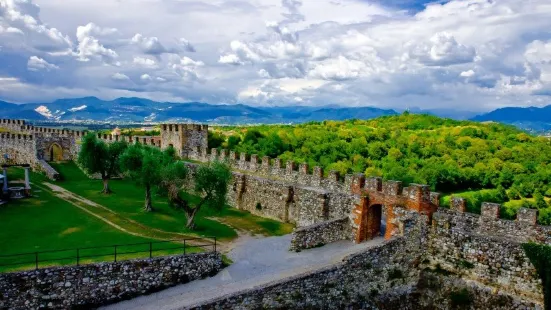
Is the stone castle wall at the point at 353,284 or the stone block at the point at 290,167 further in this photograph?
the stone block at the point at 290,167

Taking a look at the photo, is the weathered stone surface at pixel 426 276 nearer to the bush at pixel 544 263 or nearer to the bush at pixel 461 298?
the bush at pixel 461 298

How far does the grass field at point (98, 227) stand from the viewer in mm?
18423

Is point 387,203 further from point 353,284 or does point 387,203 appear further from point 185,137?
point 185,137

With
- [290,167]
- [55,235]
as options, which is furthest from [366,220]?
[55,235]

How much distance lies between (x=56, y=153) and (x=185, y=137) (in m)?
14.7

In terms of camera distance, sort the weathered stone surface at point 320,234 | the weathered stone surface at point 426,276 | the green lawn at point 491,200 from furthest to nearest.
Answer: the green lawn at point 491,200 → the weathered stone surface at point 320,234 → the weathered stone surface at point 426,276

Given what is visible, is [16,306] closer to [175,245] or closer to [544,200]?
[175,245]

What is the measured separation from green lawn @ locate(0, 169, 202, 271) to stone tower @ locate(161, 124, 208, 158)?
13.8 metres

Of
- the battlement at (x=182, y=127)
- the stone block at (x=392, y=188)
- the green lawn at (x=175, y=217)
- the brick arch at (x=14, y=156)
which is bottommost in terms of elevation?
the green lawn at (x=175, y=217)

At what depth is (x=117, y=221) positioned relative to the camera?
24.4 m

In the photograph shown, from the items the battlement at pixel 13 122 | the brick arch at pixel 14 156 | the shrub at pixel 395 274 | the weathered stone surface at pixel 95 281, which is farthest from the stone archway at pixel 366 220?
the battlement at pixel 13 122

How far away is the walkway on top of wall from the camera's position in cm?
1605

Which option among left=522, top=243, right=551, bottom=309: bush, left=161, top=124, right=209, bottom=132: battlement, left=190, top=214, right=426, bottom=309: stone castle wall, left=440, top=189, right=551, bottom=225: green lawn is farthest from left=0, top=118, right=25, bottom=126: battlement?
left=522, top=243, right=551, bottom=309: bush

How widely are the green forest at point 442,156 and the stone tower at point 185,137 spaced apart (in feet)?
29.9
